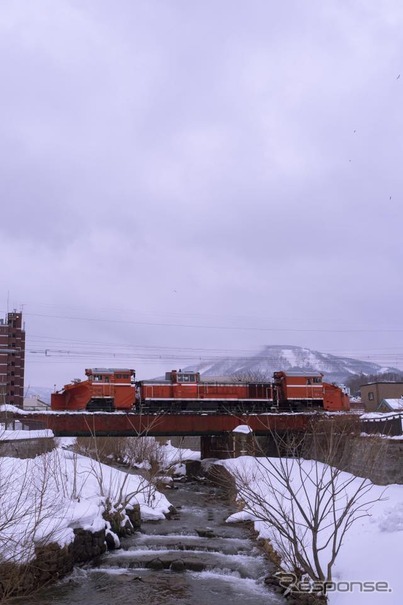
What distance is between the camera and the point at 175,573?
1695 centimetres

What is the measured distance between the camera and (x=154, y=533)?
Result: 22938 mm

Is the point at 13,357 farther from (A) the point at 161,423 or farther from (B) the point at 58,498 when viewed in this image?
(B) the point at 58,498

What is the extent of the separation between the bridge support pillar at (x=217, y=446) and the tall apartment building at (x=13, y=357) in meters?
61.0

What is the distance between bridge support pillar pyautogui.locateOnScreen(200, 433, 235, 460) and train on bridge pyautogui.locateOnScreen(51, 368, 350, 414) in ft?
11.4

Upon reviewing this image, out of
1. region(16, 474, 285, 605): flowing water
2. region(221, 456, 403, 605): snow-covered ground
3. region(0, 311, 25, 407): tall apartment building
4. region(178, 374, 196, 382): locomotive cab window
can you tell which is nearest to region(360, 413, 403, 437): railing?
region(16, 474, 285, 605): flowing water

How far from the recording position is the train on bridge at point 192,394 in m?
41.4

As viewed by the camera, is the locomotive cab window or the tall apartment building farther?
the tall apartment building

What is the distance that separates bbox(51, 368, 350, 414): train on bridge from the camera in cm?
4138

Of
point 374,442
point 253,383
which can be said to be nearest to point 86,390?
point 253,383

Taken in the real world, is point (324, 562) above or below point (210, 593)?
above

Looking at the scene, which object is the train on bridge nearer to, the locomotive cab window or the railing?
the locomotive cab window

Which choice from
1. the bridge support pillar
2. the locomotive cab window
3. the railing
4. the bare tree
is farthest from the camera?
the bridge support pillar

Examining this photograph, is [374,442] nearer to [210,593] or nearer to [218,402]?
[210,593]

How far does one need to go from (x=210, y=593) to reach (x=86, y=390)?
2748 cm
